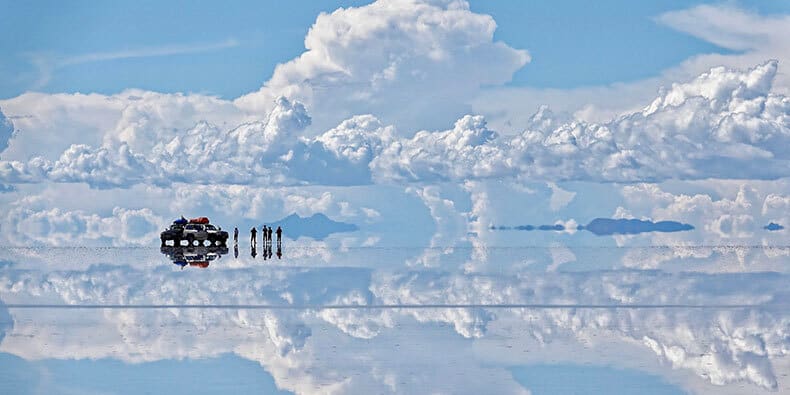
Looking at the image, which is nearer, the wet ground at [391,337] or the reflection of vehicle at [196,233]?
the wet ground at [391,337]

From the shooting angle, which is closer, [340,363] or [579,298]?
[340,363]

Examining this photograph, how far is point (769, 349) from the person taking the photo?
42.1 meters

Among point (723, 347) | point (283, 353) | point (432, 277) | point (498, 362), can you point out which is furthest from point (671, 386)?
point (432, 277)

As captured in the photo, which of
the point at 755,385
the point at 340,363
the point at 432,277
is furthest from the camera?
the point at 432,277

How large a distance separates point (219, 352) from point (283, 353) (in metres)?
2.01

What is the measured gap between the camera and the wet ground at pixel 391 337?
3506 cm

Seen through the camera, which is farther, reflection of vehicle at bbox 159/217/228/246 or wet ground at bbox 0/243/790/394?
reflection of vehicle at bbox 159/217/228/246

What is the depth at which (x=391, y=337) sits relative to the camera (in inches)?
1779

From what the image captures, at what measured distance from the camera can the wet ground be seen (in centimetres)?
3506

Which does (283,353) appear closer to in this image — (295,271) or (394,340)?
(394,340)

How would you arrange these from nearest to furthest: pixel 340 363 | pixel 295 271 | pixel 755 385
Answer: pixel 755 385, pixel 340 363, pixel 295 271

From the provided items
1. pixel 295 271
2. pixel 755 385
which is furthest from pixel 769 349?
pixel 295 271

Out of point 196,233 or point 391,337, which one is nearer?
point 391,337

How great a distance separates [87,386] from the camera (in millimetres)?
34281
